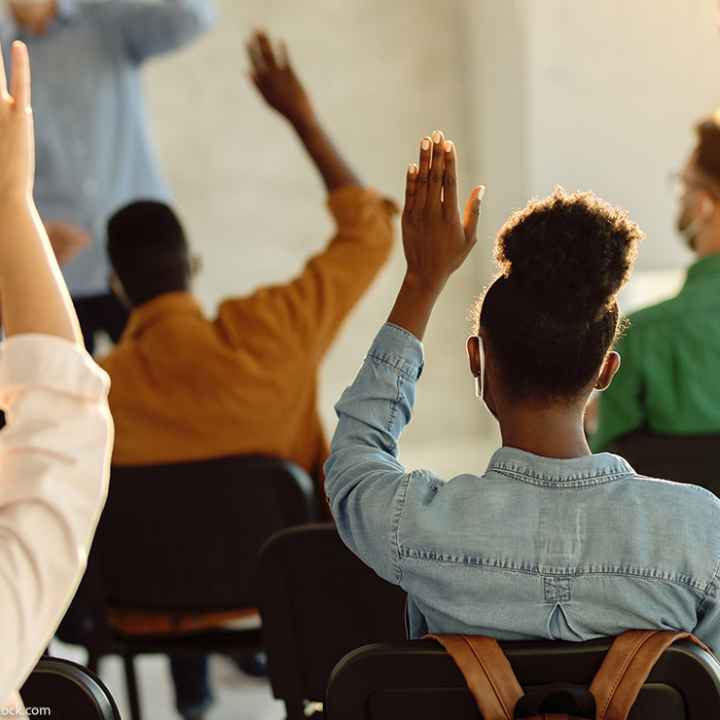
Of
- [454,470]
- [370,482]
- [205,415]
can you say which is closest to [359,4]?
[454,470]

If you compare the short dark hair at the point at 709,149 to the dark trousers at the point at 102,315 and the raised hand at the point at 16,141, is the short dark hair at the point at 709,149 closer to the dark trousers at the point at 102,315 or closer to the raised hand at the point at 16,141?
the dark trousers at the point at 102,315

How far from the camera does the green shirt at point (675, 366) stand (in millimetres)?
2244

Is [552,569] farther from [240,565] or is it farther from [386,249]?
[386,249]

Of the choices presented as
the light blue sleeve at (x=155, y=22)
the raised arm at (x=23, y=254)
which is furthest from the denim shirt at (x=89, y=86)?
the raised arm at (x=23, y=254)

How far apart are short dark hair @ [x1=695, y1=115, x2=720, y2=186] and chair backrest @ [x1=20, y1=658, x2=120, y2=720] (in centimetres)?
185

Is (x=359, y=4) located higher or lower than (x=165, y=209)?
higher

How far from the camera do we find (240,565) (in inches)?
82.4

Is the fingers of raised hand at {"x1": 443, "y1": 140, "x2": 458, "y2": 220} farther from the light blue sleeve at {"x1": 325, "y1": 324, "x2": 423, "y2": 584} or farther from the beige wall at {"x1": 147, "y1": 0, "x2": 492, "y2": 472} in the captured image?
the beige wall at {"x1": 147, "y1": 0, "x2": 492, "y2": 472}

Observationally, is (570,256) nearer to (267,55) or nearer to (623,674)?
(623,674)

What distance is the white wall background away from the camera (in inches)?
162

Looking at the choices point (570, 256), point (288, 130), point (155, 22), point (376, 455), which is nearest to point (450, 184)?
point (570, 256)

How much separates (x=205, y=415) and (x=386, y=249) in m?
0.45

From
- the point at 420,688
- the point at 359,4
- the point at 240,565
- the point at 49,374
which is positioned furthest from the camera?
the point at 359,4

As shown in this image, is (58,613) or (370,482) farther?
(370,482)
